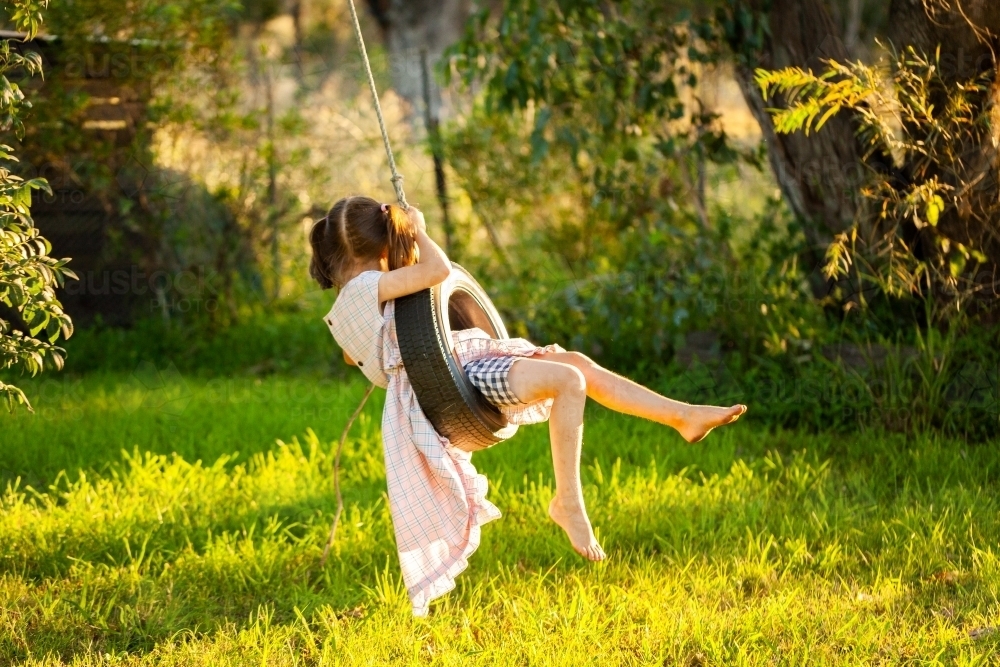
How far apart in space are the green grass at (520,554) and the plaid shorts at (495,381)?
0.67 meters

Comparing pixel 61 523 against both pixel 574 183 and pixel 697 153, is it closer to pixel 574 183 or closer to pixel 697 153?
pixel 697 153

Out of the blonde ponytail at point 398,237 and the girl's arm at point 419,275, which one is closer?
the girl's arm at point 419,275

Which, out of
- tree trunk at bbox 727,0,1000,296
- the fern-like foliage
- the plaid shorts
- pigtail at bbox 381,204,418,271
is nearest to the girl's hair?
pigtail at bbox 381,204,418,271

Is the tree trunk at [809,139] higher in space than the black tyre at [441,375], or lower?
higher

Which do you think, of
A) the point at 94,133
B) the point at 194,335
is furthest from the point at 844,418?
the point at 94,133

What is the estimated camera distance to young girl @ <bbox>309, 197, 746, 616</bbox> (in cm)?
309

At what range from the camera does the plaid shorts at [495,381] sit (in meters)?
3.11

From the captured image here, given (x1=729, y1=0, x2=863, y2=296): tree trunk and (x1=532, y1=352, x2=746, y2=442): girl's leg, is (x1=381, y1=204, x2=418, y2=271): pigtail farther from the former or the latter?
(x1=729, y1=0, x2=863, y2=296): tree trunk

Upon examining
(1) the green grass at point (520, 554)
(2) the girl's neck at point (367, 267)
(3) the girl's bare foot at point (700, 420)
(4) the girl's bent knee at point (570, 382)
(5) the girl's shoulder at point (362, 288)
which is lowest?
(1) the green grass at point (520, 554)

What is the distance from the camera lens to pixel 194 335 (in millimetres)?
7016

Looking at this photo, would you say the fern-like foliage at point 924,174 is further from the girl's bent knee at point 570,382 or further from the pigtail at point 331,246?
the pigtail at point 331,246

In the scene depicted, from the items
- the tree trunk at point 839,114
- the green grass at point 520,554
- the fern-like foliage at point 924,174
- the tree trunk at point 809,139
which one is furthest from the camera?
the tree trunk at point 809,139

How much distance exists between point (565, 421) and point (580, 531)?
12.3 inches

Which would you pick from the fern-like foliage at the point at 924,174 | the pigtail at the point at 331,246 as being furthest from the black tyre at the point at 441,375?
the fern-like foliage at the point at 924,174
